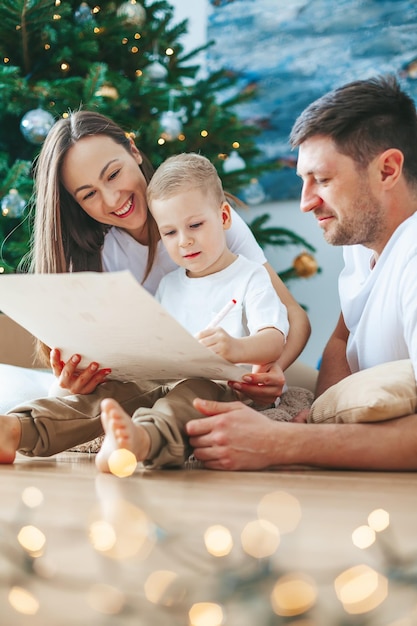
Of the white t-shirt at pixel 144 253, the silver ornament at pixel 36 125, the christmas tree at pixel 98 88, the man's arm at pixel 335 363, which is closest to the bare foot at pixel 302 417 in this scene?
the man's arm at pixel 335 363

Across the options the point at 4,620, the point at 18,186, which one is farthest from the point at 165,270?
the point at 4,620

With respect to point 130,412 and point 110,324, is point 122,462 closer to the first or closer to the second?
point 110,324

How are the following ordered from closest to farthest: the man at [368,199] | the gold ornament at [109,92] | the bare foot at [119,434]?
the bare foot at [119,434], the man at [368,199], the gold ornament at [109,92]

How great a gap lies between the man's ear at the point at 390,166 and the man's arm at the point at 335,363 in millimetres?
450

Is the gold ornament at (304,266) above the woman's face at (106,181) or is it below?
below

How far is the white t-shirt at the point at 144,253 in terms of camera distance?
2.04 meters

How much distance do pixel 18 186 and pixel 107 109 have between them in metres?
0.44

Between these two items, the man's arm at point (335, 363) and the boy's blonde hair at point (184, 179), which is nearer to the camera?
the boy's blonde hair at point (184, 179)

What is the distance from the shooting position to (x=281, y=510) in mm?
956

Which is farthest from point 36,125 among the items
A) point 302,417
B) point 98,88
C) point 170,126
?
point 302,417

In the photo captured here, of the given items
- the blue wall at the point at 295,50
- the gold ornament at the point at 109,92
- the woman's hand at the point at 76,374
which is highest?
the blue wall at the point at 295,50

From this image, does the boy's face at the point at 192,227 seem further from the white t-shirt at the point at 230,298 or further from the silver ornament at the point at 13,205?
the silver ornament at the point at 13,205

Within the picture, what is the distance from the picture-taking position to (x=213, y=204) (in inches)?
70.1

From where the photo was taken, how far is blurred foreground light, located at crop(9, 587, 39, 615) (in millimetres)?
559
